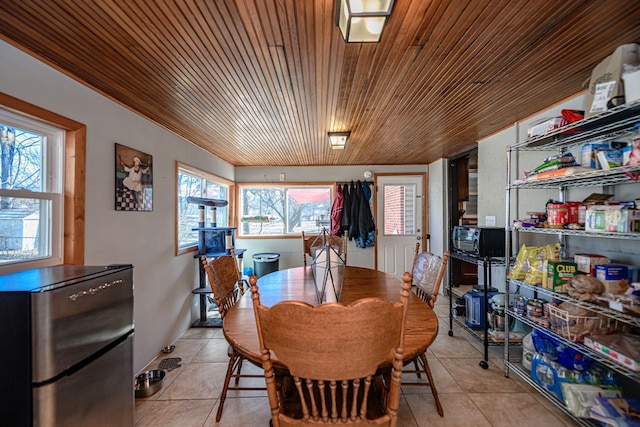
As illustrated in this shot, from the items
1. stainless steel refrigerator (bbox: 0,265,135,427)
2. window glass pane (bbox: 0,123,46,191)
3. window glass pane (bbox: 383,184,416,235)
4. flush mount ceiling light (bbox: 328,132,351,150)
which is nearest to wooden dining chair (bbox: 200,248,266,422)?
stainless steel refrigerator (bbox: 0,265,135,427)

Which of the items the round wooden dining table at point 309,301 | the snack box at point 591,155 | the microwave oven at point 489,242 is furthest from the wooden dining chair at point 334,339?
the microwave oven at point 489,242

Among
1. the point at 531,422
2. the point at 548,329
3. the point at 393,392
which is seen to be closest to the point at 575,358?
the point at 548,329

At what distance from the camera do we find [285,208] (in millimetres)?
4887

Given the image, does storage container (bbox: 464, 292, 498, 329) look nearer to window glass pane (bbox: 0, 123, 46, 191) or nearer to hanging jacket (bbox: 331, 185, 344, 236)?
hanging jacket (bbox: 331, 185, 344, 236)

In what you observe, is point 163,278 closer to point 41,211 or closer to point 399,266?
point 41,211

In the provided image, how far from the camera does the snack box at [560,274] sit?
176 cm

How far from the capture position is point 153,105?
2.19 meters

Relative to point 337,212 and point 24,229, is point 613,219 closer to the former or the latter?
point 24,229

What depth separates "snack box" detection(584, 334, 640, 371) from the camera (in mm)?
1349

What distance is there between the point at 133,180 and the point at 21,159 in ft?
2.44

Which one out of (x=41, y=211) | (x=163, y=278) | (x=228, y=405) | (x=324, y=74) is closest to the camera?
(x=41, y=211)

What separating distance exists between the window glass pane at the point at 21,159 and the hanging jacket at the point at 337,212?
368 cm

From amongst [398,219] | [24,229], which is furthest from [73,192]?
[398,219]

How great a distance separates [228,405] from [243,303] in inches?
31.5
